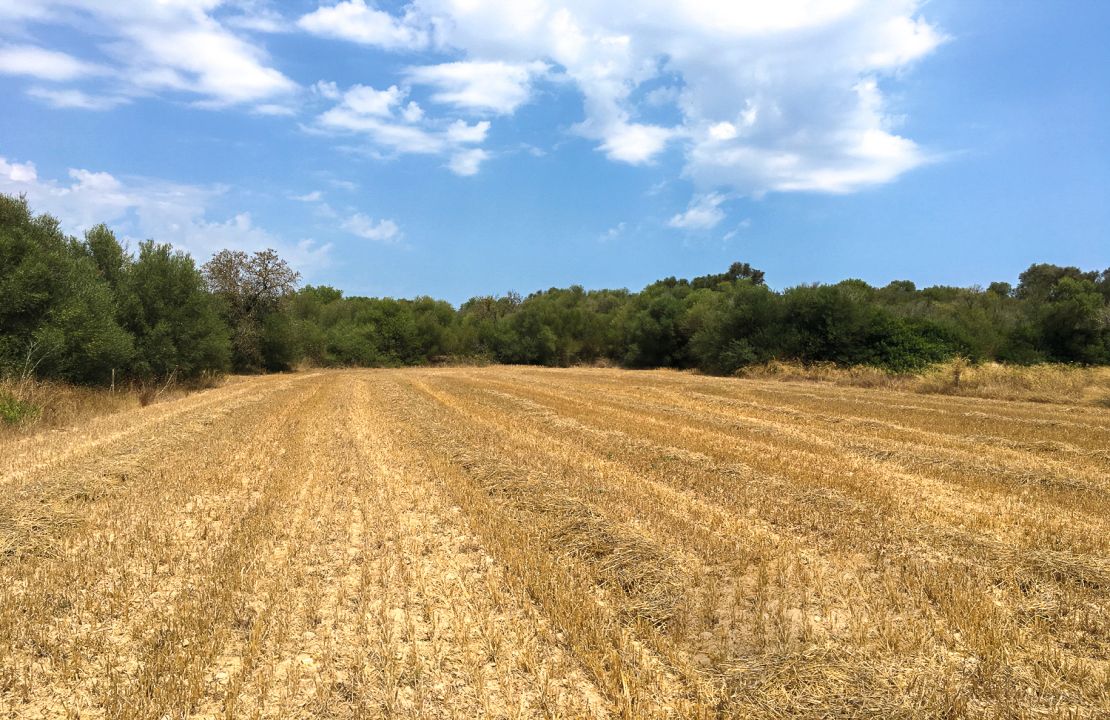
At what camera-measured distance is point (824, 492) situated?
781 centimetres

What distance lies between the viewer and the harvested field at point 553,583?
3.52m

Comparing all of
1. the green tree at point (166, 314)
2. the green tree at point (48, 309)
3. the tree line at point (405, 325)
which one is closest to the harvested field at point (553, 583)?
the green tree at point (48, 309)

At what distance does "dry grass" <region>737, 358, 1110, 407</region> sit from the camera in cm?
2150

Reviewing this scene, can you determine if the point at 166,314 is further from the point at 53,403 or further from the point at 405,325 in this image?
the point at 405,325

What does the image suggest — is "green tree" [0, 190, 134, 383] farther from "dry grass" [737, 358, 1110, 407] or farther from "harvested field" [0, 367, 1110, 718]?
"dry grass" [737, 358, 1110, 407]

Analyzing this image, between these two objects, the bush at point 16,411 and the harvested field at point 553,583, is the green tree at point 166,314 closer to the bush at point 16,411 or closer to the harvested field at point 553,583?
the bush at point 16,411

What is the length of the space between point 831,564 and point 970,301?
5650cm

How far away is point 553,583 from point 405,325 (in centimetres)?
5206

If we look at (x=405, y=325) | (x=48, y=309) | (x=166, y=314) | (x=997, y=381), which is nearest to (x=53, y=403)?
(x=48, y=309)

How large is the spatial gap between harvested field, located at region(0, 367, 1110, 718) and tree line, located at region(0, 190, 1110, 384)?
9383 millimetres

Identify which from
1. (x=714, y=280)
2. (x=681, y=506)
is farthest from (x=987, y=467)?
(x=714, y=280)

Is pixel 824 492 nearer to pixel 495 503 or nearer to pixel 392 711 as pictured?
pixel 495 503

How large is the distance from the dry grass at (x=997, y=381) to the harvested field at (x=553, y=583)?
13.5m

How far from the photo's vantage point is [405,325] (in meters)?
54.9
